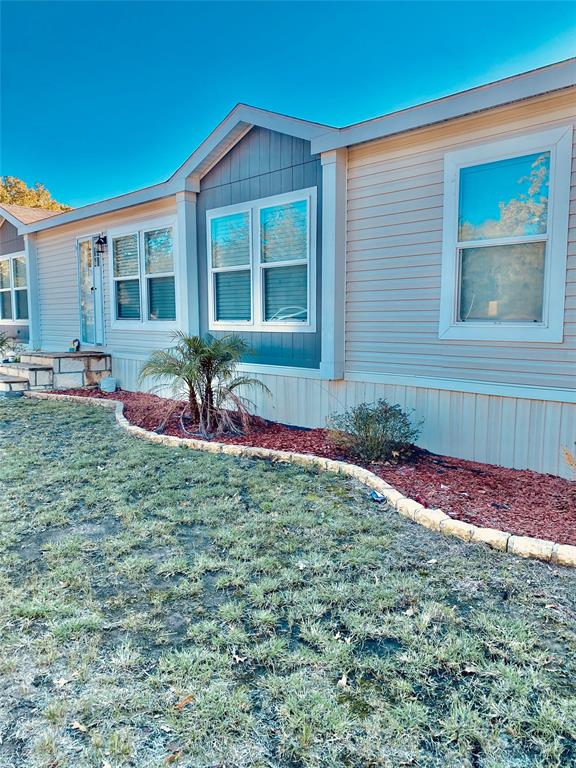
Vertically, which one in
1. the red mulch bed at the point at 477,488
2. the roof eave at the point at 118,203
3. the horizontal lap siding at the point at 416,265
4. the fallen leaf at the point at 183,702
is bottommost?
the fallen leaf at the point at 183,702

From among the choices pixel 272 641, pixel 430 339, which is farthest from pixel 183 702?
pixel 430 339

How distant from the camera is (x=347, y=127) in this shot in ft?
17.5

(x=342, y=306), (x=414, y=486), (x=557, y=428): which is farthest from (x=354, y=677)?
(x=342, y=306)

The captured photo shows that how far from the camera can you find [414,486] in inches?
156

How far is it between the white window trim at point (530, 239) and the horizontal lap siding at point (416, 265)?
65 millimetres

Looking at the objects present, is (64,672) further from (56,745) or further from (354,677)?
(354,677)

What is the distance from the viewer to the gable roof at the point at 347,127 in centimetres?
409

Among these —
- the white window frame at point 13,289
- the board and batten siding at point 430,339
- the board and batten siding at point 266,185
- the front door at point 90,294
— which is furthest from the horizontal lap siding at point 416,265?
the white window frame at point 13,289

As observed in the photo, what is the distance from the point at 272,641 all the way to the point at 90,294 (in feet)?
30.8

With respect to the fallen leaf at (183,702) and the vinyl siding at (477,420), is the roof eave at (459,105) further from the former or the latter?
the fallen leaf at (183,702)

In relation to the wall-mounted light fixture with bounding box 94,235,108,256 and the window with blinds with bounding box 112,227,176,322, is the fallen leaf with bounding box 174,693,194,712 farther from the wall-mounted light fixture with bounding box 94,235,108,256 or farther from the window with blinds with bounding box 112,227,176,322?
the wall-mounted light fixture with bounding box 94,235,108,256

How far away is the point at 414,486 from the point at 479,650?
1.98 m

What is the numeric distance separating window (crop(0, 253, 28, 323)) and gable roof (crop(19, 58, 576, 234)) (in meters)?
4.76

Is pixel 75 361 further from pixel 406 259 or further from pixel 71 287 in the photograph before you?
pixel 406 259
